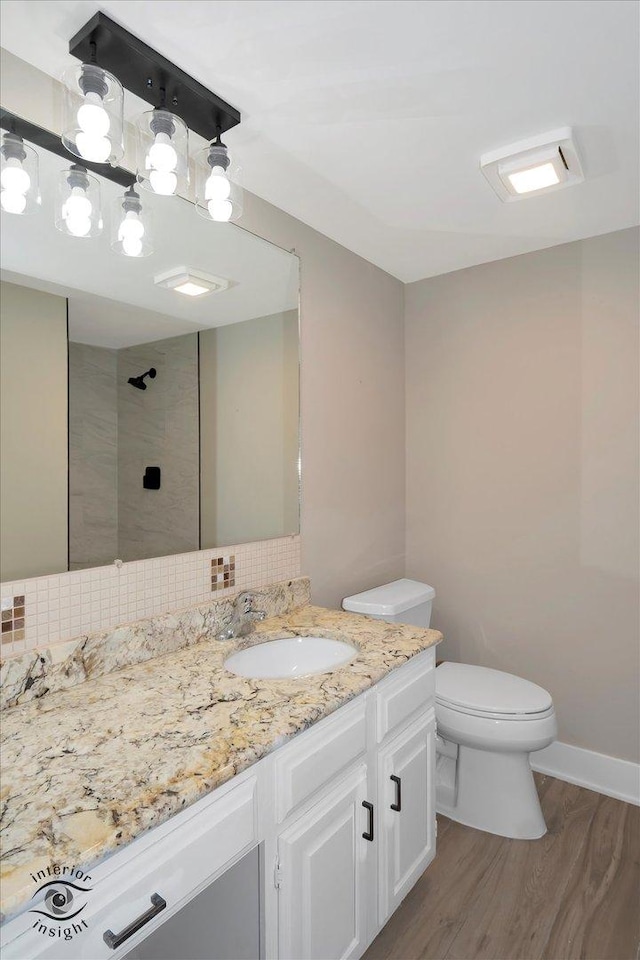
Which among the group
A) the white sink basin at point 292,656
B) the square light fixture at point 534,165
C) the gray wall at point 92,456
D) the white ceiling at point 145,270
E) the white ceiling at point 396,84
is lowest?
the white sink basin at point 292,656

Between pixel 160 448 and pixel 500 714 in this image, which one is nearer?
pixel 160 448

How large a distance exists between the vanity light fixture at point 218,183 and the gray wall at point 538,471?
148cm

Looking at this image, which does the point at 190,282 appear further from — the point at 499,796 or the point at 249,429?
the point at 499,796

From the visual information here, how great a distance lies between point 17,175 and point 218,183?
0.49m

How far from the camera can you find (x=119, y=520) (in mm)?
1484

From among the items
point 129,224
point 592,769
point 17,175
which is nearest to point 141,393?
point 129,224

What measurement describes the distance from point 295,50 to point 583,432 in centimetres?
178

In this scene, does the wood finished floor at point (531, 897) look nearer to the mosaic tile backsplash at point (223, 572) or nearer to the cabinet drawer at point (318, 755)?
the cabinet drawer at point (318, 755)

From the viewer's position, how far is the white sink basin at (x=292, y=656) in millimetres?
1625

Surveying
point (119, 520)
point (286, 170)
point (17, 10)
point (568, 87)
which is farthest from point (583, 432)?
point (17, 10)

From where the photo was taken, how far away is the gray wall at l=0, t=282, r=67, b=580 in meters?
1.25

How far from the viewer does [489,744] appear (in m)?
2.00

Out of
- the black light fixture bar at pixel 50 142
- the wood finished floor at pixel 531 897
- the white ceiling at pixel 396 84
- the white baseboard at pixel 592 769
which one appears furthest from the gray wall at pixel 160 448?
the white baseboard at pixel 592 769

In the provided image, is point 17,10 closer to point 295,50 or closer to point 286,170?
point 295,50
